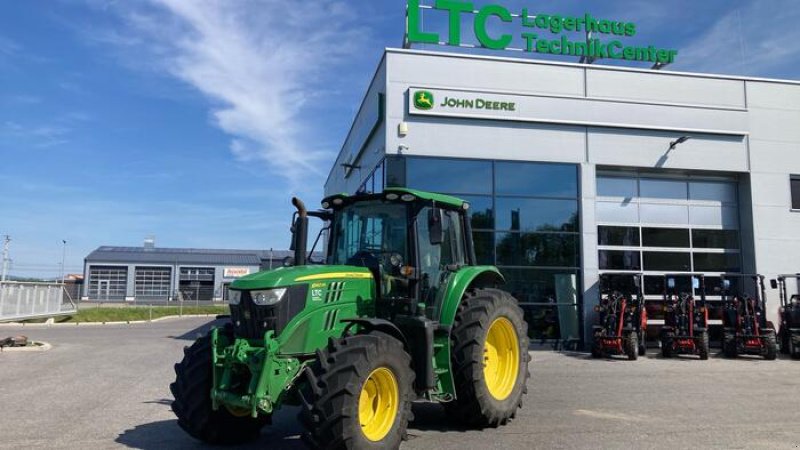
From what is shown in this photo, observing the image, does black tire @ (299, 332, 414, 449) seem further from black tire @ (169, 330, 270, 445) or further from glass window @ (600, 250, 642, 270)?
glass window @ (600, 250, 642, 270)

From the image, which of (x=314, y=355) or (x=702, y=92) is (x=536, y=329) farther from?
(x=314, y=355)

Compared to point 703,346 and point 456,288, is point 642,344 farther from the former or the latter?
point 456,288

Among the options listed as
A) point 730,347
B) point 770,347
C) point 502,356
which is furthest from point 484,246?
point 502,356

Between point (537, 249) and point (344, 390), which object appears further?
point (537, 249)

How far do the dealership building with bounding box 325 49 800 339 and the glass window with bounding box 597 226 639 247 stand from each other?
0.11 feet

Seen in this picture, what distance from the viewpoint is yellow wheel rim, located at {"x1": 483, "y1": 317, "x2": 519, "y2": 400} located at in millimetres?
7449

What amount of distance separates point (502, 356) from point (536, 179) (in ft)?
31.3

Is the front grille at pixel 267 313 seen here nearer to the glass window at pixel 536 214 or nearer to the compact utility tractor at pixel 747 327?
the glass window at pixel 536 214

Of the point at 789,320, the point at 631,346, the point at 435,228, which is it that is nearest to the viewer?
the point at 435,228

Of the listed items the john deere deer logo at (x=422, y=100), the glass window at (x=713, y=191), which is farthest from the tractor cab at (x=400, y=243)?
the glass window at (x=713, y=191)

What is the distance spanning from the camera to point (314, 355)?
18.4ft

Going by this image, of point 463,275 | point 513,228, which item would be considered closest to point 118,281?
point 513,228

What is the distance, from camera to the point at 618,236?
1719 centimetres

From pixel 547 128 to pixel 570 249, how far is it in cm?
332
